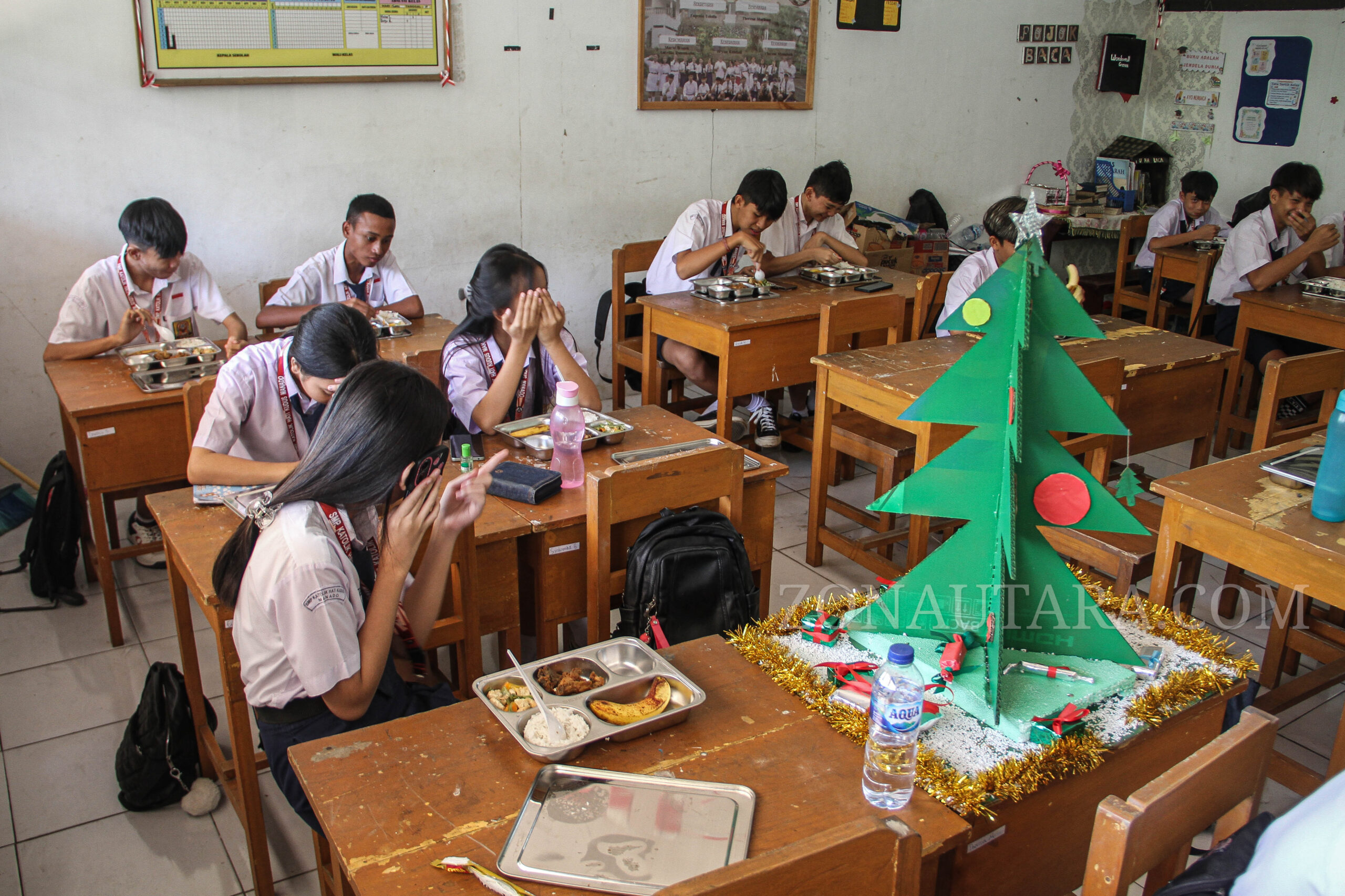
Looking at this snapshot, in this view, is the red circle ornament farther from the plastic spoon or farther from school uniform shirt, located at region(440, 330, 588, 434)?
school uniform shirt, located at region(440, 330, 588, 434)

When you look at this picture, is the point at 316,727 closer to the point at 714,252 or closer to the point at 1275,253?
the point at 714,252

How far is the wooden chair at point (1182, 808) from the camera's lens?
41.3 inches

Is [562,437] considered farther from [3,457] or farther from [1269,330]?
[1269,330]

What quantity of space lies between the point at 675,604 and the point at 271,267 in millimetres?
3018

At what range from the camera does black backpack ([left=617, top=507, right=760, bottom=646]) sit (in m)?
1.97

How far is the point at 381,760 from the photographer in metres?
1.35

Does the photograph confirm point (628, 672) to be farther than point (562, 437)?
No

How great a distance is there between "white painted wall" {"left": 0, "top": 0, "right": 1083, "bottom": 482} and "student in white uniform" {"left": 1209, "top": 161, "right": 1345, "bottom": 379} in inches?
77.4

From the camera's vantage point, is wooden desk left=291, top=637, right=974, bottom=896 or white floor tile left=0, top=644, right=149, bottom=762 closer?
wooden desk left=291, top=637, right=974, bottom=896

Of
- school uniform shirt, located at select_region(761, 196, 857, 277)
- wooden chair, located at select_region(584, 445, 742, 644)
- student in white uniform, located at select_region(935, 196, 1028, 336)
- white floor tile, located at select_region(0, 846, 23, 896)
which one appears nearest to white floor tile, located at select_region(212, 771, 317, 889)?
white floor tile, located at select_region(0, 846, 23, 896)

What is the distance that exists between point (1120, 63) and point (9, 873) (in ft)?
23.9

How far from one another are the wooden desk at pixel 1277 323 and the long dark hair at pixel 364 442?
3.69m

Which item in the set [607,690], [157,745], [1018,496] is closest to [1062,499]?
[1018,496]

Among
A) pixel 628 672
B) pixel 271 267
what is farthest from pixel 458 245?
pixel 628 672
